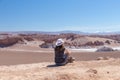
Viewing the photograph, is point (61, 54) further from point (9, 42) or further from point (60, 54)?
point (9, 42)

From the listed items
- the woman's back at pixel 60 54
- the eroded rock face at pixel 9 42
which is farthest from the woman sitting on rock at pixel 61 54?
the eroded rock face at pixel 9 42

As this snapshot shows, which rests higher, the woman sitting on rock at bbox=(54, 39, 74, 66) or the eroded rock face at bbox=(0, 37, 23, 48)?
the woman sitting on rock at bbox=(54, 39, 74, 66)

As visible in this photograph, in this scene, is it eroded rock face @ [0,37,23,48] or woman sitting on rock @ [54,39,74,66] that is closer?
woman sitting on rock @ [54,39,74,66]

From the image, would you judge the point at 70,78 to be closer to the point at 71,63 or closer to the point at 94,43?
the point at 71,63

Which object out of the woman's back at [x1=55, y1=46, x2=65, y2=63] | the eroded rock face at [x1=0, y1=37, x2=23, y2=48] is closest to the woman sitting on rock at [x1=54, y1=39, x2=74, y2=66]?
the woman's back at [x1=55, y1=46, x2=65, y2=63]

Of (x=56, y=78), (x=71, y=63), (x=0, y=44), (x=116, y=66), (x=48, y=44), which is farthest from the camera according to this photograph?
(x=0, y=44)

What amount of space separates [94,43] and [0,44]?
13.8m

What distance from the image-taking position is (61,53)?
51.2 feet

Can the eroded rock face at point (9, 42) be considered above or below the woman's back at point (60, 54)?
below

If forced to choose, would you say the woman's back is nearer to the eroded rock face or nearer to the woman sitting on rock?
the woman sitting on rock

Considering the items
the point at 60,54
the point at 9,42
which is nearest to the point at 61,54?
the point at 60,54

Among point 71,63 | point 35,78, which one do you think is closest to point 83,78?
point 35,78

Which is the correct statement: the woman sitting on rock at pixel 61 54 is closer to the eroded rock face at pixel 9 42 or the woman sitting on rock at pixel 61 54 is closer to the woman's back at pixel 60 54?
the woman's back at pixel 60 54

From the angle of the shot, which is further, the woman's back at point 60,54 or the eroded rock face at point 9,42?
the eroded rock face at point 9,42
